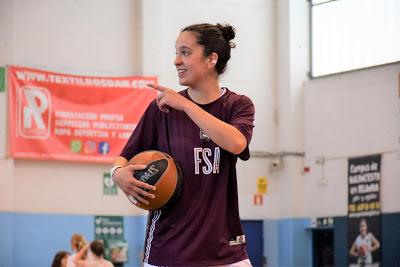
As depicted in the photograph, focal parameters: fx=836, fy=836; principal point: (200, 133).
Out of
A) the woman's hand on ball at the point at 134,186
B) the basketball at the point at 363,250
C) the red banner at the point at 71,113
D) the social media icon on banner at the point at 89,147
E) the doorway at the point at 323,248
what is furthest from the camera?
the doorway at the point at 323,248

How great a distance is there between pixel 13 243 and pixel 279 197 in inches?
242

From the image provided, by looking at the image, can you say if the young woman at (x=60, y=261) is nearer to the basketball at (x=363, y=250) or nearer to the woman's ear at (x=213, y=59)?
the basketball at (x=363, y=250)

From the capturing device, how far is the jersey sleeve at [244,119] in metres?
3.64

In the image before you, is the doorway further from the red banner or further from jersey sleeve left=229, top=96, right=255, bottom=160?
jersey sleeve left=229, top=96, right=255, bottom=160

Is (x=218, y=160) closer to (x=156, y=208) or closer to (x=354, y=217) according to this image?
(x=156, y=208)

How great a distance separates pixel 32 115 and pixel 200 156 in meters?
13.7

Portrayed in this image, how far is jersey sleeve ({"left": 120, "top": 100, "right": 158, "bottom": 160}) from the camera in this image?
12.7 feet

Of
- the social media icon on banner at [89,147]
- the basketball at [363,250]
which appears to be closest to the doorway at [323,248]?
the basketball at [363,250]

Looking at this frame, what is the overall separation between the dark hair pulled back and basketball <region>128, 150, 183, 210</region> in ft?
1.69

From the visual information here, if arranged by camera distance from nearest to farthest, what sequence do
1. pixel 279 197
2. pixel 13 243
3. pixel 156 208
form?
pixel 156 208, pixel 13 243, pixel 279 197

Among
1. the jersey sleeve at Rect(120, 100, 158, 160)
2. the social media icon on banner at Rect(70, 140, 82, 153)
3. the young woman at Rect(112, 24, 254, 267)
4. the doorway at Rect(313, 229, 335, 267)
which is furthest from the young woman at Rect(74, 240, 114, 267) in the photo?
the young woman at Rect(112, 24, 254, 267)

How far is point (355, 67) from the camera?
17.8 meters

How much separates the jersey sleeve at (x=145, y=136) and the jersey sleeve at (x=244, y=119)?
0.38 m

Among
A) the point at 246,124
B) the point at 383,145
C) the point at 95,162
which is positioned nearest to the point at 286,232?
the point at 383,145
